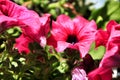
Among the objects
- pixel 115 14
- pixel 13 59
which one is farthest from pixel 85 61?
pixel 115 14

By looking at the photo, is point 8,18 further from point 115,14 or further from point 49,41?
point 115,14

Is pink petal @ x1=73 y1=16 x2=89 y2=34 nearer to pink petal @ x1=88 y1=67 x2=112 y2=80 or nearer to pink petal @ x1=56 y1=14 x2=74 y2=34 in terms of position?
pink petal @ x1=56 y1=14 x2=74 y2=34

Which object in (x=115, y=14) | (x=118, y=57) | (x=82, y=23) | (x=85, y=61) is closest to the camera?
(x=118, y=57)

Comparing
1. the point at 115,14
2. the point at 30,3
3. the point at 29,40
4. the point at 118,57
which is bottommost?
the point at 30,3

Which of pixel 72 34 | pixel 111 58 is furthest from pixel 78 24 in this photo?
pixel 111 58

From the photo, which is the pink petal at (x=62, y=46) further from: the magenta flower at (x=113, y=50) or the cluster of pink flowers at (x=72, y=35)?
the magenta flower at (x=113, y=50)

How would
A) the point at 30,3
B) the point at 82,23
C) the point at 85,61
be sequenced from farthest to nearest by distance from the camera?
the point at 30,3 → the point at 82,23 → the point at 85,61

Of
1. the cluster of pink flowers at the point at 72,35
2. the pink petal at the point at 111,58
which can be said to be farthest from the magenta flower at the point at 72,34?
the pink petal at the point at 111,58

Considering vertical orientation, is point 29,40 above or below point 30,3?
above
